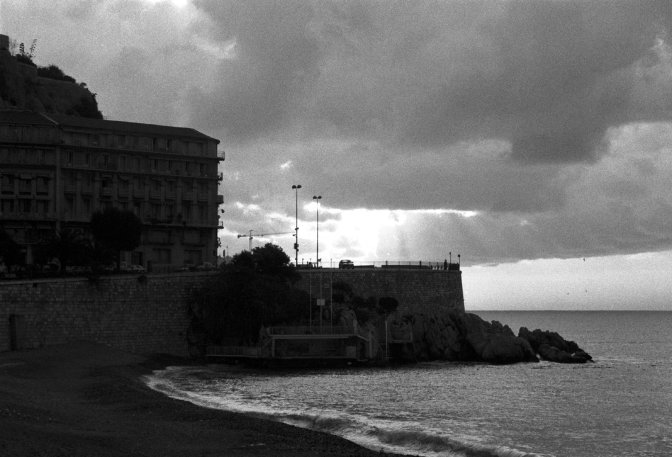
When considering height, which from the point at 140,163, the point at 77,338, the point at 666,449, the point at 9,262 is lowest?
the point at 666,449

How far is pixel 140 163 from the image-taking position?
119375 mm

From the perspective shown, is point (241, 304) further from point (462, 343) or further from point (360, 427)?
point (360, 427)

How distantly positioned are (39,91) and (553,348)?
3551 inches

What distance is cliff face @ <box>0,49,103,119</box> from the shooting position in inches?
5207

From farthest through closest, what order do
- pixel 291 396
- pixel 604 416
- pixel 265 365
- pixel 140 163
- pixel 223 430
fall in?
1. pixel 140 163
2. pixel 265 365
3. pixel 291 396
4. pixel 604 416
5. pixel 223 430

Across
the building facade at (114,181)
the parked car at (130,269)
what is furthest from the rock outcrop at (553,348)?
the parked car at (130,269)

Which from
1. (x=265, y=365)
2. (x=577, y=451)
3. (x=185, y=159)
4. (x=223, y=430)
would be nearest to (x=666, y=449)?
(x=577, y=451)

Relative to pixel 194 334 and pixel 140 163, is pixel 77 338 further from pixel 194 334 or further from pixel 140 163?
pixel 140 163

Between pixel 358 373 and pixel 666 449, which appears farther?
pixel 358 373

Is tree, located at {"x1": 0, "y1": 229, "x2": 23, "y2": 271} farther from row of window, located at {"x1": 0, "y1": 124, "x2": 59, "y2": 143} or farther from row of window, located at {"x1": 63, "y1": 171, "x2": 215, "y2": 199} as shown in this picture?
row of window, located at {"x1": 0, "y1": 124, "x2": 59, "y2": 143}

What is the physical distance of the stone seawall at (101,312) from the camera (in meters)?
82.6

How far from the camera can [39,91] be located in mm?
141500

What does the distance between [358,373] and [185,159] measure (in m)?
51.3

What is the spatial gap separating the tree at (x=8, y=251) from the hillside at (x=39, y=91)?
32.1 metres
